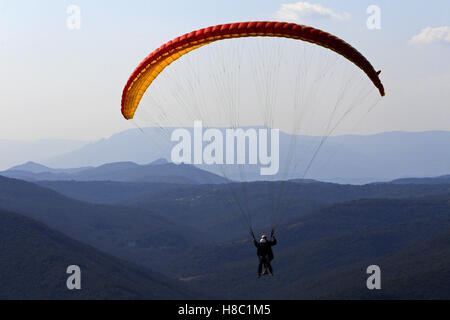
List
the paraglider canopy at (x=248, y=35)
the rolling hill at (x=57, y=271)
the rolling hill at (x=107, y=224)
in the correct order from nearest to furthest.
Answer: the paraglider canopy at (x=248, y=35), the rolling hill at (x=57, y=271), the rolling hill at (x=107, y=224)

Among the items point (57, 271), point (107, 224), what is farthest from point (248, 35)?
point (107, 224)

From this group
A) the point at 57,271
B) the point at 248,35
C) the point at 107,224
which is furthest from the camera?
the point at 107,224

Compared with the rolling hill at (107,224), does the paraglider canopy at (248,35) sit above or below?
below

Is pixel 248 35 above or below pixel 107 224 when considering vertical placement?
below

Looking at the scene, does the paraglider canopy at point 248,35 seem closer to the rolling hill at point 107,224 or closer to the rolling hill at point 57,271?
the rolling hill at point 57,271

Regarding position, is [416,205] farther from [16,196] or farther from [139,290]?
[16,196]

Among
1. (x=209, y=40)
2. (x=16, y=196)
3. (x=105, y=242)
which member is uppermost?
(x=16, y=196)

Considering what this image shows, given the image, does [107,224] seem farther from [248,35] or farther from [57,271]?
[248,35]

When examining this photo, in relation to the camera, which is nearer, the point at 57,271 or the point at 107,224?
the point at 57,271

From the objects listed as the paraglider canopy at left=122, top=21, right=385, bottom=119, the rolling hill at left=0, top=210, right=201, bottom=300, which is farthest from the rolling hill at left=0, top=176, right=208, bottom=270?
the paraglider canopy at left=122, top=21, right=385, bottom=119

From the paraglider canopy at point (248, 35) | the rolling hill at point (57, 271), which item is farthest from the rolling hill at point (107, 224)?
the paraglider canopy at point (248, 35)

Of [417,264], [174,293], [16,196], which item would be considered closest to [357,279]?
[417,264]
